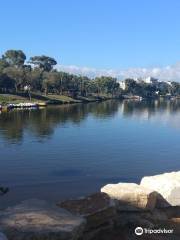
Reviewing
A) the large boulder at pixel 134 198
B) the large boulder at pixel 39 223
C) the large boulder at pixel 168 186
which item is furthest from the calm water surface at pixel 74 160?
the large boulder at pixel 39 223

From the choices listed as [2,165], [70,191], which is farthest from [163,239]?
[2,165]

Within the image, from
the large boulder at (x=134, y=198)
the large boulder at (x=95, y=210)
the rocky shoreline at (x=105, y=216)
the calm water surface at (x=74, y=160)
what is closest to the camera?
the rocky shoreline at (x=105, y=216)

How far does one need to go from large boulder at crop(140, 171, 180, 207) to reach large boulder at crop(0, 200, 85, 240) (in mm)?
6951

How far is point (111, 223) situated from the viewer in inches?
658

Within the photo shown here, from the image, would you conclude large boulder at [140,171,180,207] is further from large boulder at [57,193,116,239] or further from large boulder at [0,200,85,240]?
large boulder at [0,200,85,240]

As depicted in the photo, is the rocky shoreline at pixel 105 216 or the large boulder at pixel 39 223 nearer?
the large boulder at pixel 39 223

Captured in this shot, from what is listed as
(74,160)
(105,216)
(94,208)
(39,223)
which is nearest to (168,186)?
(105,216)

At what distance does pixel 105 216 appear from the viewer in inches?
652

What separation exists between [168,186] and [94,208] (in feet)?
19.2

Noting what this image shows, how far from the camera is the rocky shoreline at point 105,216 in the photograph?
44.2ft

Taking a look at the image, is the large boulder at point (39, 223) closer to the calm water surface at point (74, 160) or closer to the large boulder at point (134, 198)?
the large boulder at point (134, 198)

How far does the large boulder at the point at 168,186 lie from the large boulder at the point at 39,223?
6951 millimetres

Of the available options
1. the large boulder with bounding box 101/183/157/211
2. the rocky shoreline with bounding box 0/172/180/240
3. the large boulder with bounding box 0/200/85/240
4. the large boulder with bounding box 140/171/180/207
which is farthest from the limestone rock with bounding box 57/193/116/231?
the large boulder with bounding box 140/171/180/207

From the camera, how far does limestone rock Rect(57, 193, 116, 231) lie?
1612 centimetres
